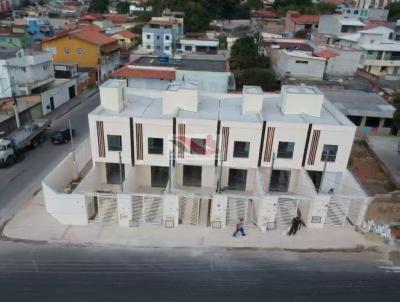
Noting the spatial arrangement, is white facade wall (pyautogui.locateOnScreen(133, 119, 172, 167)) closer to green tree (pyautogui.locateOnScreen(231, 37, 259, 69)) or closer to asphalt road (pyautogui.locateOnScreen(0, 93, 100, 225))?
asphalt road (pyautogui.locateOnScreen(0, 93, 100, 225))

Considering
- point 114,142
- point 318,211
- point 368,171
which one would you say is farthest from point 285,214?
point 368,171

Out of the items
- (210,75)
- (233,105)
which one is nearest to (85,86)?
(210,75)

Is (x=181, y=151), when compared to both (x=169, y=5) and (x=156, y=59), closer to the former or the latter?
(x=156, y=59)

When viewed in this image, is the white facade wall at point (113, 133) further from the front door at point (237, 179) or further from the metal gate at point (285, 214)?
the metal gate at point (285, 214)

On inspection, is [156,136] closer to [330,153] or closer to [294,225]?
[294,225]

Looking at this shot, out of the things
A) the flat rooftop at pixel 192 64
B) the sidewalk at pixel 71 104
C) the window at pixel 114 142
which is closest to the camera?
the window at pixel 114 142

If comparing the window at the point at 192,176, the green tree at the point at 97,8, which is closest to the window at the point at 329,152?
the window at the point at 192,176
